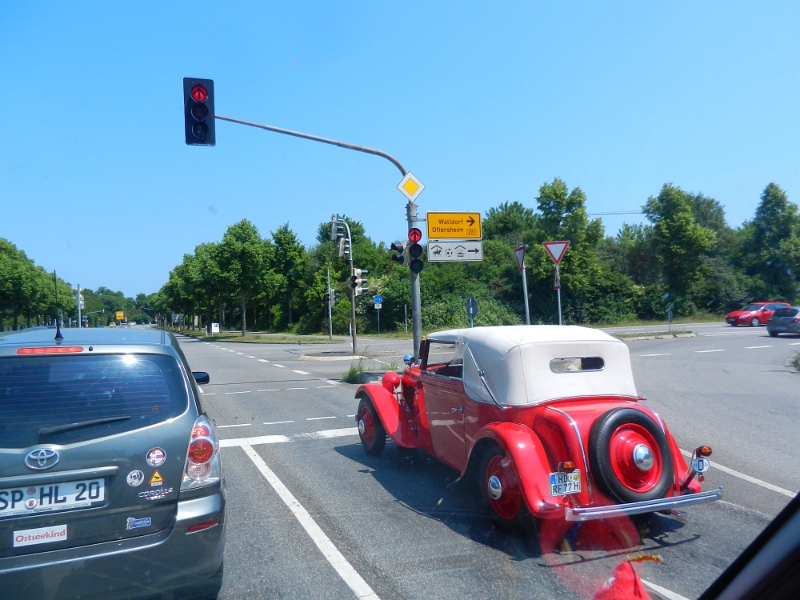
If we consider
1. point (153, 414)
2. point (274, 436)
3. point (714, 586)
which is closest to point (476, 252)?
point (274, 436)

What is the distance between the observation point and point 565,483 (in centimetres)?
454

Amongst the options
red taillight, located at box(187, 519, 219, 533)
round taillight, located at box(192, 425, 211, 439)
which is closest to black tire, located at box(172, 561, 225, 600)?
red taillight, located at box(187, 519, 219, 533)

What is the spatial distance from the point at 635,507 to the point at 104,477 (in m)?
3.36

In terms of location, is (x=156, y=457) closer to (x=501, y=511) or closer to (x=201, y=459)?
(x=201, y=459)

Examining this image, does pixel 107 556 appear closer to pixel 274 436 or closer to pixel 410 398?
pixel 410 398

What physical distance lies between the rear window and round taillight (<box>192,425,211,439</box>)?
0.13 m

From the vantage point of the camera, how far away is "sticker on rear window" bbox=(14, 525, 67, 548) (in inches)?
125

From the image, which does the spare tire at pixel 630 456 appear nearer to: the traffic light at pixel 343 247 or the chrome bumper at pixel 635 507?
the chrome bumper at pixel 635 507

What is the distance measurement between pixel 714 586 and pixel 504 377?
10.6 feet

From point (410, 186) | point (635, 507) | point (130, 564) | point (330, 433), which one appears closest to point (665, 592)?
point (635, 507)

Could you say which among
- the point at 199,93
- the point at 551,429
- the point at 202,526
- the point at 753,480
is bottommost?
the point at 753,480

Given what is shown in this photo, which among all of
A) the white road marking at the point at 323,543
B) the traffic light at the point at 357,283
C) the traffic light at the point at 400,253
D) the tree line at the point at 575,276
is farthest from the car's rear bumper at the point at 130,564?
the tree line at the point at 575,276

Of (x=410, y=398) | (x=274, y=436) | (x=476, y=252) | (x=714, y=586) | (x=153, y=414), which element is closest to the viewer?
(x=714, y=586)

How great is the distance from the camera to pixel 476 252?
15.1m
